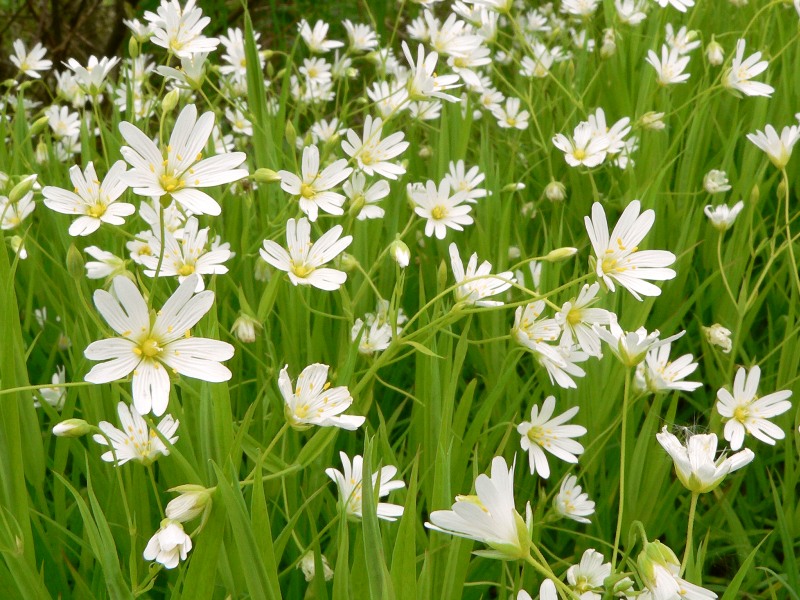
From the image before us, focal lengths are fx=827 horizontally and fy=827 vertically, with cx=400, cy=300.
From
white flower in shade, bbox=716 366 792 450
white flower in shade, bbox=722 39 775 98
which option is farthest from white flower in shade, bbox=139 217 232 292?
white flower in shade, bbox=722 39 775 98

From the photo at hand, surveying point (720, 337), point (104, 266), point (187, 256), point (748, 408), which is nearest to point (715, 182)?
point (720, 337)

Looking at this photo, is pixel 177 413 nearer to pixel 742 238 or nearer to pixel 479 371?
pixel 479 371

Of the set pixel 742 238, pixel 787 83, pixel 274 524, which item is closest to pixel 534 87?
pixel 787 83

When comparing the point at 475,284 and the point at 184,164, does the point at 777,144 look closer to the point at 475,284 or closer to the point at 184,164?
the point at 475,284

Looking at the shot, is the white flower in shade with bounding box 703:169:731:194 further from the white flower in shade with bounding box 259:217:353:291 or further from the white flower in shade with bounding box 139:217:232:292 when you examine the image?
the white flower in shade with bounding box 139:217:232:292

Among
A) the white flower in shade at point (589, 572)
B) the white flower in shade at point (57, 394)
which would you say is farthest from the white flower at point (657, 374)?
the white flower in shade at point (57, 394)

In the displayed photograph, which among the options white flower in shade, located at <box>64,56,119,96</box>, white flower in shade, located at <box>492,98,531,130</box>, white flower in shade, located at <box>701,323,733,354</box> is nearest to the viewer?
white flower in shade, located at <box>701,323,733,354</box>
